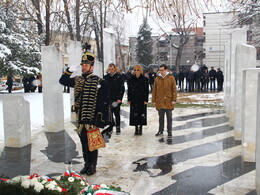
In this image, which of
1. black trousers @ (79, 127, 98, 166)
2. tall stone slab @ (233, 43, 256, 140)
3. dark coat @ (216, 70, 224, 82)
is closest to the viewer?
black trousers @ (79, 127, 98, 166)

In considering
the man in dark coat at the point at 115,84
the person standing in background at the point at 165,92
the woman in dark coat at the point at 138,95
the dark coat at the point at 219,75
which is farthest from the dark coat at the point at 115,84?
the dark coat at the point at 219,75

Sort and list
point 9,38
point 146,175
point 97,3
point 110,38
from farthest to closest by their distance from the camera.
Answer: point 9,38 → point 110,38 → point 97,3 → point 146,175

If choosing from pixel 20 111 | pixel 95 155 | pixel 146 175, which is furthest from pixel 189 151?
pixel 20 111

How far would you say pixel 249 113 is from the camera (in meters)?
5.85

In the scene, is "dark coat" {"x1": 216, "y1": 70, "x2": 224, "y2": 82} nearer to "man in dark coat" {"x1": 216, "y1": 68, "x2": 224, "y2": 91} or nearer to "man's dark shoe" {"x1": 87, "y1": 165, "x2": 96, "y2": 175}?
"man in dark coat" {"x1": 216, "y1": 68, "x2": 224, "y2": 91}

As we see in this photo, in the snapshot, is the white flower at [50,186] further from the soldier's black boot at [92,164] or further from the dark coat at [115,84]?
the dark coat at [115,84]

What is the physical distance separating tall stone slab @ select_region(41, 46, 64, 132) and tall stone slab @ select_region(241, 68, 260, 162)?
18.2ft

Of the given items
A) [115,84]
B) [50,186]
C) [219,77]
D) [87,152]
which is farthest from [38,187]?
[219,77]

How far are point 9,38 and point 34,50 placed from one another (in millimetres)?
2182

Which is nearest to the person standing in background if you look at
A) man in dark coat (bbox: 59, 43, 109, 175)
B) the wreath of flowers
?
man in dark coat (bbox: 59, 43, 109, 175)

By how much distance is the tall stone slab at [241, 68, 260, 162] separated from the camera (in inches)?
228

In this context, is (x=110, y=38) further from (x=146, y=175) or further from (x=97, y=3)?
(x=146, y=175)

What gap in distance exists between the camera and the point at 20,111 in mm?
7320

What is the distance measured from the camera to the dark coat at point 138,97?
26.4 ft
